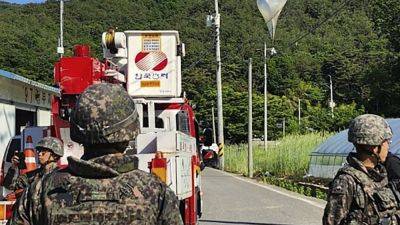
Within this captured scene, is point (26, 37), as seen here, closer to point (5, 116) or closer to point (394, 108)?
point (5, 116)

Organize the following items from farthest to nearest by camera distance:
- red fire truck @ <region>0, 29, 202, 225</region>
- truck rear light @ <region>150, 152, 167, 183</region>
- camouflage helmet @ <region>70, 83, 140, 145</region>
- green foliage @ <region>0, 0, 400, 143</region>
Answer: green foliage @ <region>0, 0, 400, 143</region> → red fire truck @ <region>0, 29, 202, 225</region> → truck rear light @ <region>150, 152, 167, 183</region> → camouflage helmet @ <region>70, 83, 140, 145</region>

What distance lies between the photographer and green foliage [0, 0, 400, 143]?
4138 cm

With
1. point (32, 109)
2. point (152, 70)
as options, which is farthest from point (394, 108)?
point (152, 70)

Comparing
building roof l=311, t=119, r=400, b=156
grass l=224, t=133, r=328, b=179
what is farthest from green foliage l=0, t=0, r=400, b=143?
grass l=224, t=133, r=328, b=179

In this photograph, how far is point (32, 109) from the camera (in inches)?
928

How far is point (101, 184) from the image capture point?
8.66 feet

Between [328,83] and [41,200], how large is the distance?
314 feet

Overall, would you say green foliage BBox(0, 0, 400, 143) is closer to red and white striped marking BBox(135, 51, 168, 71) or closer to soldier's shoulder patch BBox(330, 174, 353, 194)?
red and white striped marking BBox(135, 51, 168, 71)

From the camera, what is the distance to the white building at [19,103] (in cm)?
1944

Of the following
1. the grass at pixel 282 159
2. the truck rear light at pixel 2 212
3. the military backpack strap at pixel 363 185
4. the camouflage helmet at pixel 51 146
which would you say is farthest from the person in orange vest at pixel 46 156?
the grass at pixel 282 159

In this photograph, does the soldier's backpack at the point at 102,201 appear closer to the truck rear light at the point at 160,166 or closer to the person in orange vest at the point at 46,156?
the truck rear light at the point at 160,166

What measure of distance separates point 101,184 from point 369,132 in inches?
102

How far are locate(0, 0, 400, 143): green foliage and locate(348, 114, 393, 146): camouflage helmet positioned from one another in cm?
1333

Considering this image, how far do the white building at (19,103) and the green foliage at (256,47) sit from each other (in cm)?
348
